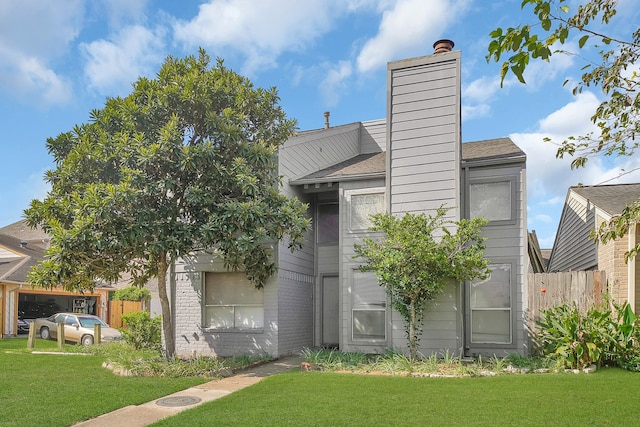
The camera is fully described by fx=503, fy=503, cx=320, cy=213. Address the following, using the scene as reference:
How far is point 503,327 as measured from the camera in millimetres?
11320

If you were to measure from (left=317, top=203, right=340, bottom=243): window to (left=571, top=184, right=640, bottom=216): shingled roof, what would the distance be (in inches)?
248

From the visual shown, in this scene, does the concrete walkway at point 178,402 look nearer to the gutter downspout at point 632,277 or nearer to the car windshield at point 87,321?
the gutter downspout at point 632,277

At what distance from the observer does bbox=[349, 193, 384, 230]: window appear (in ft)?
41.8

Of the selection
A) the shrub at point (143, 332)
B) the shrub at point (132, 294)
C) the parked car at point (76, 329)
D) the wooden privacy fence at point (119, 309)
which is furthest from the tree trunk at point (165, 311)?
the shrub at point (132, 294)

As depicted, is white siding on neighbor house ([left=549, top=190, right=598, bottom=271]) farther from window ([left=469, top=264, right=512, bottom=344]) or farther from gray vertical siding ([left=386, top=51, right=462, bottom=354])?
gray vertical siding ([left=386, top=51, right=462, bottom=354])

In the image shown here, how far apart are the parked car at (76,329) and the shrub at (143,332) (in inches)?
173

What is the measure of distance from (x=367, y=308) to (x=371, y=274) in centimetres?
84

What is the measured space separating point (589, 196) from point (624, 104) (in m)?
9.33

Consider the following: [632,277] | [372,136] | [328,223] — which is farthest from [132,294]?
[632,277]

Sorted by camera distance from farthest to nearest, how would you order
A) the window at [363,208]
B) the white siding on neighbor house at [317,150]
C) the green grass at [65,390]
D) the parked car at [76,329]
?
1. the parked car at [76,329]
2. the white siding on neighbor house at [317,150]
3. the window at [363,208]
4. the green grass at [65,390]

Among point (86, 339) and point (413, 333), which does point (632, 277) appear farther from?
point (86, 339)

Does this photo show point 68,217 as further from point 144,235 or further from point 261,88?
point 261,88

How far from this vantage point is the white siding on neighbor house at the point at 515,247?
11133mm

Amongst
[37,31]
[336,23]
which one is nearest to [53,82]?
[37,31]
